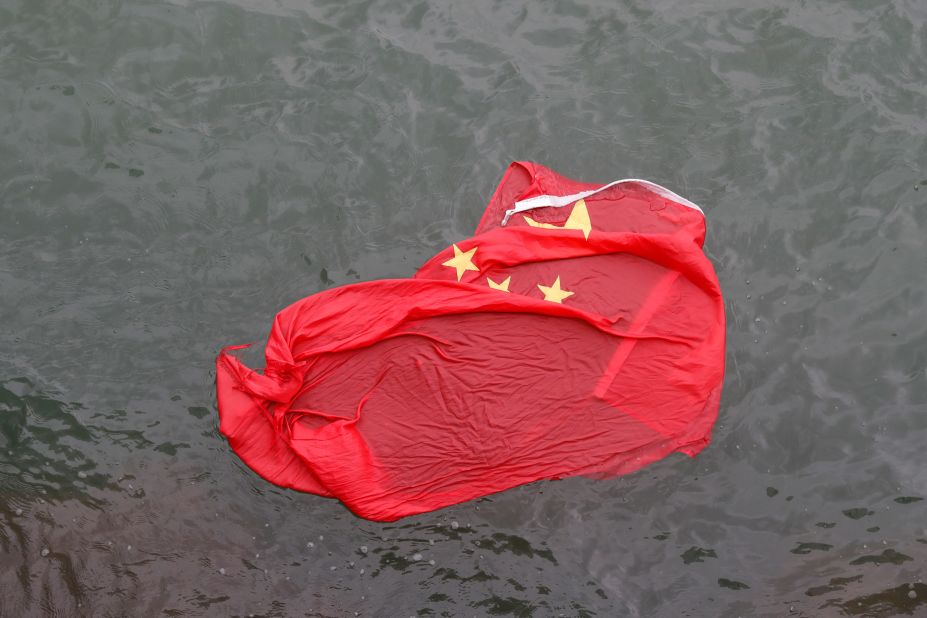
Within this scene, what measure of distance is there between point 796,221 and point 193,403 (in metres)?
4.45

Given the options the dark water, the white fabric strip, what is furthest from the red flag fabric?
the white fabric strip

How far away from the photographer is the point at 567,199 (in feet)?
23.0

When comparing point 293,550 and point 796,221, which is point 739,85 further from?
point 293,550

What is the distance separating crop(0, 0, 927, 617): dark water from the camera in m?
6.51

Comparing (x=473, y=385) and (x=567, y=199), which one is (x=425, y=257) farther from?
(x=473, y=385)

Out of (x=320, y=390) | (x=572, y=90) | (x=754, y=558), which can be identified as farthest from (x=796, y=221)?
(x=320, y=390)

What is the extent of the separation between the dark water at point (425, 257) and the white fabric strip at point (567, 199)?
448 millimetres

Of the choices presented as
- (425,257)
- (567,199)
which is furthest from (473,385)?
(567,199)

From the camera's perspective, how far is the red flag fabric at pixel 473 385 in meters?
6.32

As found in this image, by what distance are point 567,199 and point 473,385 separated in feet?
5.00

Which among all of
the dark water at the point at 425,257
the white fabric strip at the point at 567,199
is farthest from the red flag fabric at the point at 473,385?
the white fabric strip at the point at 567,199

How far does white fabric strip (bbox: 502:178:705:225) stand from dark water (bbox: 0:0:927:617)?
448mm

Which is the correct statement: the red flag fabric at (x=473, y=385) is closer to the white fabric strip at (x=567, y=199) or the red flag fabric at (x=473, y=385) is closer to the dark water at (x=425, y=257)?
the dark water at (x=425, y=257)

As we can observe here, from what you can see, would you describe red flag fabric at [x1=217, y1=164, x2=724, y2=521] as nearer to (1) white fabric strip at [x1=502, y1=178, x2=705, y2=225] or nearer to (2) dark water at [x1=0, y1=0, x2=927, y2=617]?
(2) dark water at [x1=0, y1=0, x2=927, y2=617]
